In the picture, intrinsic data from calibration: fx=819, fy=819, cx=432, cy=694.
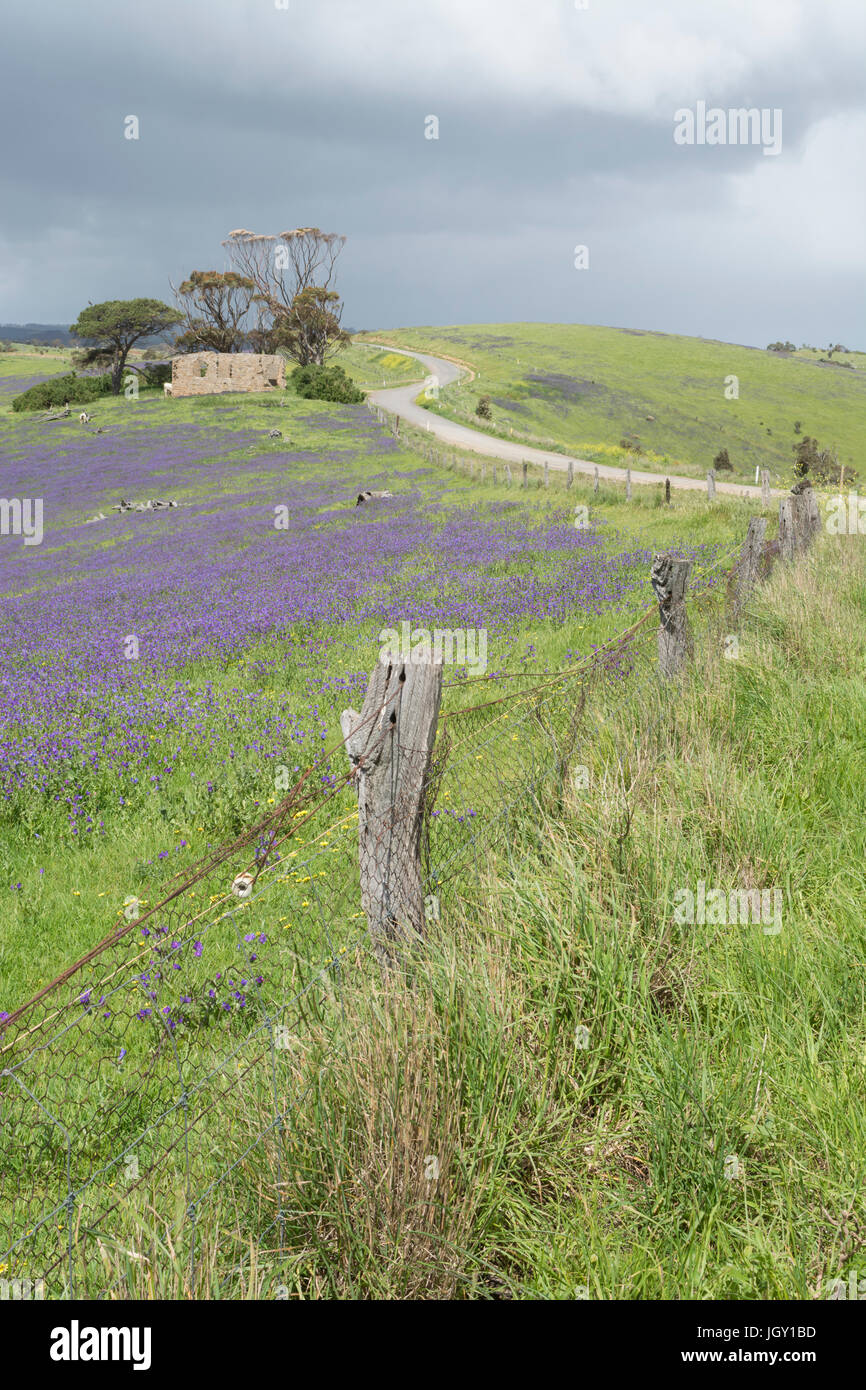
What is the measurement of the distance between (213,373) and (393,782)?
74.3m

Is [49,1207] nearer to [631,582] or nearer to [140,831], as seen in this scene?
[140,831]

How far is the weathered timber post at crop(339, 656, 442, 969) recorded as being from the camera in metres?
3.06

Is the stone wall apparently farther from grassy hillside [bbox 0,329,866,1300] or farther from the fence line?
the fence line

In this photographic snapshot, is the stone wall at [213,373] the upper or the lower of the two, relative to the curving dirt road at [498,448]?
upper

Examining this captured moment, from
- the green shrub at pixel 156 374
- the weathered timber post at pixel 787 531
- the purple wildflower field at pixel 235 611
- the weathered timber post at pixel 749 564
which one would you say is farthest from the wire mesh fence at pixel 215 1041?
the green shrub at pixel 156 374

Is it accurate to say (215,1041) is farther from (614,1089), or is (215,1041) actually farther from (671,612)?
(671,612)

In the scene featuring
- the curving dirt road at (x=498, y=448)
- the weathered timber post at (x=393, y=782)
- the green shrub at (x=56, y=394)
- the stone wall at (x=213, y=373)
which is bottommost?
the weathered timber post at (x=393, y=782)

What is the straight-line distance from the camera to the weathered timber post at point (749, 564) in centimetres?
764

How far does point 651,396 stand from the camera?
92.6m

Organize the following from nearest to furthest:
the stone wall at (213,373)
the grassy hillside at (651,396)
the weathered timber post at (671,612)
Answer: the weathered timber post at (671,612) < the stone wall at (213,373) < the grassy hillside at (651,396)

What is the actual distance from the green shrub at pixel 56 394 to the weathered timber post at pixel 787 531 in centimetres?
6902

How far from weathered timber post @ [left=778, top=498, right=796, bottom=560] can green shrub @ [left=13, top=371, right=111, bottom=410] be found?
2717 inches

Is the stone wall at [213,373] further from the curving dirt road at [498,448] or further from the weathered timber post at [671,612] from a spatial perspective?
the weathered timber post at [671,612]

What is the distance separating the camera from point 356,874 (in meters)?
4.94
